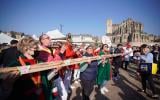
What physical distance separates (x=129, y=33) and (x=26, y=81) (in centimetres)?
8424

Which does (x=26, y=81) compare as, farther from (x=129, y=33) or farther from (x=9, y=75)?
(x=129, y=33)

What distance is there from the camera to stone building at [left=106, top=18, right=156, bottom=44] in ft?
262

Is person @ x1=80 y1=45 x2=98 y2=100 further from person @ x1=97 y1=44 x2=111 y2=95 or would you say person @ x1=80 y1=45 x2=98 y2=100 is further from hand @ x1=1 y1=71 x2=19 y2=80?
hand @ x1=1 y1=71 x2=19 y2=80

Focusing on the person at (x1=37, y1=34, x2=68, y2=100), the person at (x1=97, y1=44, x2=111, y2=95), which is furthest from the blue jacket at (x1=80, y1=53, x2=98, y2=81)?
the person at (x1=97, y1=44, x2=111, y2=95)

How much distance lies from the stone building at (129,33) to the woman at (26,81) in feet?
254

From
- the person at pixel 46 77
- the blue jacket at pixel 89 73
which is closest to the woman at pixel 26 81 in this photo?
the person at pixel 46 77

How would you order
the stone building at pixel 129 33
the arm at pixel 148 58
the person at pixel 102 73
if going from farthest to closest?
the stone building at pixel 129 33, the person at pixel 102 73, the arm at pixel 148 58

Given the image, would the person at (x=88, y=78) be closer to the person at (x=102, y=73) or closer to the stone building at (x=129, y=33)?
the person at (x=102, y=73)

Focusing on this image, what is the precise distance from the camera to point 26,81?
2.76m

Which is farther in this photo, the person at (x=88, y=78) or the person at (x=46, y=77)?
the person at (x=88, y=78)

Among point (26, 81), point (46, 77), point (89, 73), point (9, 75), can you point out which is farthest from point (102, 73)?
point (9, 75)

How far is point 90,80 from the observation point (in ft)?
17.2

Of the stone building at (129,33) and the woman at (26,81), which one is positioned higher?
the stone building at (129,33)

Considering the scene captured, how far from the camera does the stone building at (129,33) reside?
7985 centimetres
